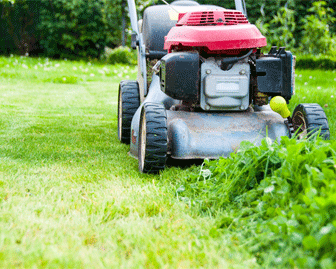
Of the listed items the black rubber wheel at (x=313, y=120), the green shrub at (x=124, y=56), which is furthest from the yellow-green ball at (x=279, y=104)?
the green shrub at (x=124, y=56)

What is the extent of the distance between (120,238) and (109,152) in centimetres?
160

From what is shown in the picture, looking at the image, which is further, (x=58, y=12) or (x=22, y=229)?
(x=58, y=12)

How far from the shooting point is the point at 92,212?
68.6 inches

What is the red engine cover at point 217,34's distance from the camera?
7.91 feet

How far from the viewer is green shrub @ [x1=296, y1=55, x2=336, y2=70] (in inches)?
344

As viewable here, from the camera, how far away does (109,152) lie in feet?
10.0

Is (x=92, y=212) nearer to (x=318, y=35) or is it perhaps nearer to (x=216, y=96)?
(x=216, y=96)

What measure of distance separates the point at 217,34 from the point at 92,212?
124 centimetres

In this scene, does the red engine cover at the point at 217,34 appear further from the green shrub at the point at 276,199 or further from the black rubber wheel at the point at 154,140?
the green shrub at the point at 276,199

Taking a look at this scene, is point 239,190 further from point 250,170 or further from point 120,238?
point 120,238

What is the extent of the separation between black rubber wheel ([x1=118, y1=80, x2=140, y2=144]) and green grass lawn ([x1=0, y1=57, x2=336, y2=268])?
129 mm

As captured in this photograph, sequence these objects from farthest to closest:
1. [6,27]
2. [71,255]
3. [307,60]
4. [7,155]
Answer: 1. [6,27]
2. [307,60]
3. [7,155]
4. [71,255]

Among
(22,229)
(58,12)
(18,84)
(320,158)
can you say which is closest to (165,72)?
(320,158)

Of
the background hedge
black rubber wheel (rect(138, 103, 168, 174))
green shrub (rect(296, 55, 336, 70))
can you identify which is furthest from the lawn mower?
the background hedge
